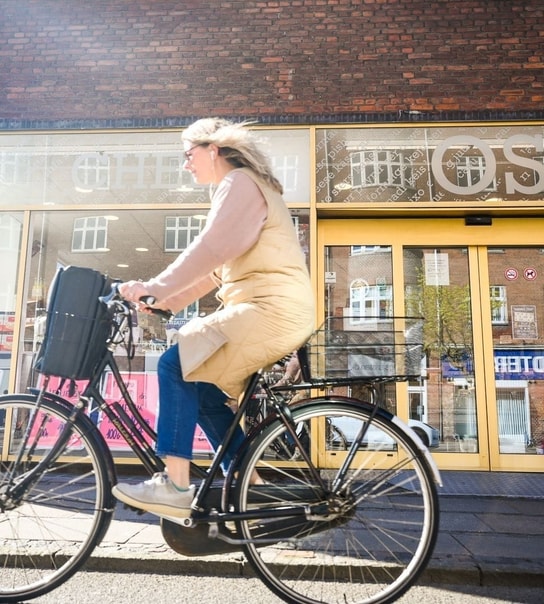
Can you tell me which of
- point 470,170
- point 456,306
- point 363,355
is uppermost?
point 470,170

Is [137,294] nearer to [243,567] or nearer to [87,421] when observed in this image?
[87,421]

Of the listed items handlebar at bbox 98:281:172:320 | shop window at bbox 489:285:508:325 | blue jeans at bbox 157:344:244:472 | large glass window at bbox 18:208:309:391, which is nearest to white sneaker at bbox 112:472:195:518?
blue jeans at bbox 157:344:244:472

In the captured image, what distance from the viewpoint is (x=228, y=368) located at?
93.8 inches

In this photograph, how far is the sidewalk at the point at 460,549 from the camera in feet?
9.92

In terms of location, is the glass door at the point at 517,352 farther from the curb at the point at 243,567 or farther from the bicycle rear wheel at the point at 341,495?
the bicycle rear wheel at the point at 341,495

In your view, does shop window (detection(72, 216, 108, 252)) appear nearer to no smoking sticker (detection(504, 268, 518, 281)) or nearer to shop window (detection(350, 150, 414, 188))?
shop window (detection(350, 150, 414, 188))

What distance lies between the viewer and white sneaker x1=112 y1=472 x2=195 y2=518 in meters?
2.32

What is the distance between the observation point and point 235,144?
2.53 meters

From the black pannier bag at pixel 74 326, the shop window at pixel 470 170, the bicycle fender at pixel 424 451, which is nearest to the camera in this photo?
the bicycle fender at pixel 424 451

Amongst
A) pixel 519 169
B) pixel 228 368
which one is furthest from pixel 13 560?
pixel 519 169

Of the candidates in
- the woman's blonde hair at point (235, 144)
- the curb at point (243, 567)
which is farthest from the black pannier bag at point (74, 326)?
the curb at point (243, 567)

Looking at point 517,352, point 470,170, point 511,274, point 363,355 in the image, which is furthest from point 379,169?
point 363,355

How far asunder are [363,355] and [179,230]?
14.8 ft

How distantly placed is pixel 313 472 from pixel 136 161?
522 centimetres
